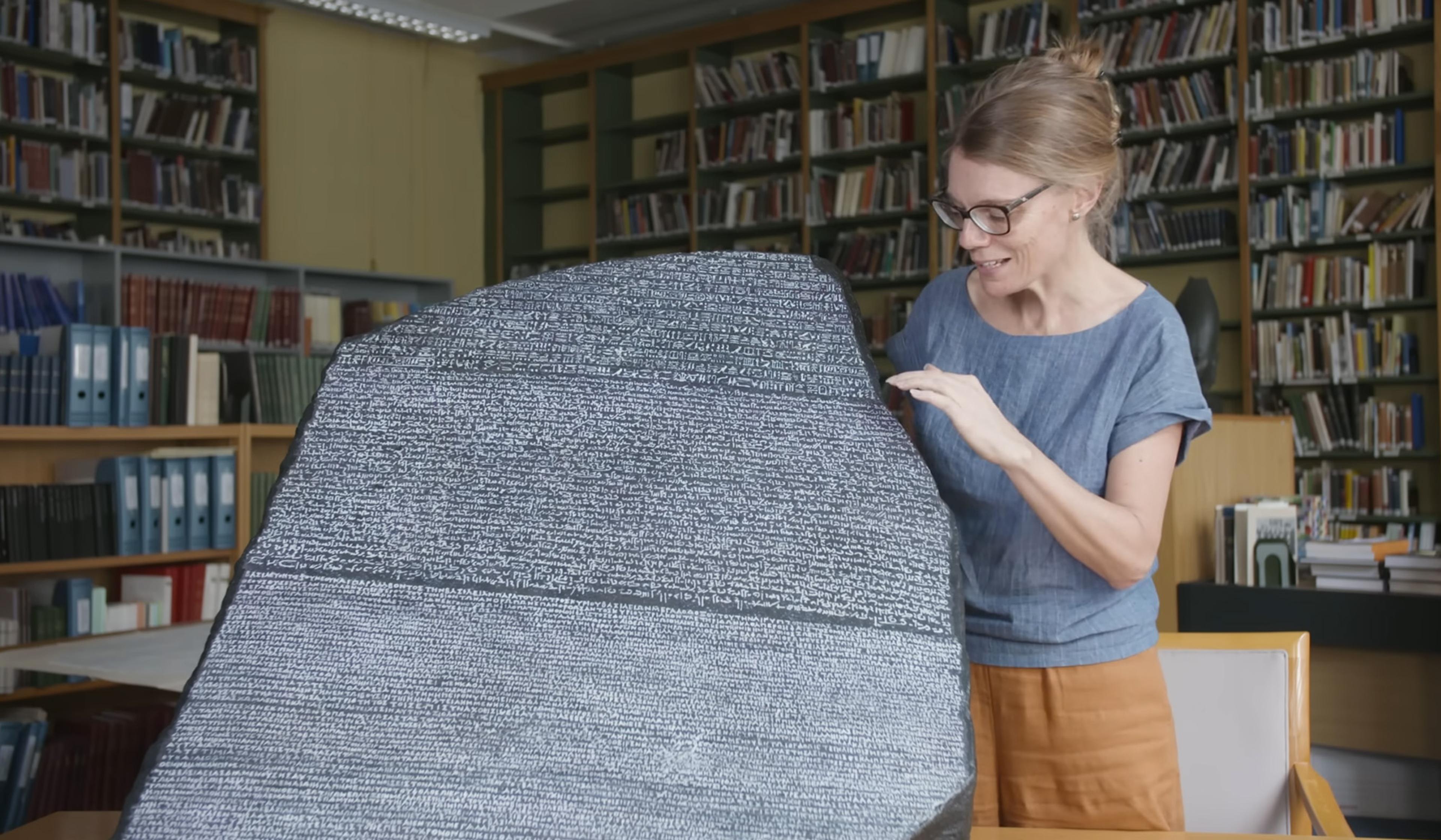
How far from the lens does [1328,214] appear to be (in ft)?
16.9

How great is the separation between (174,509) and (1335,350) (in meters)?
4.47

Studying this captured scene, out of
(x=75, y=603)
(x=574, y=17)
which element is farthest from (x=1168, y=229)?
(x=75, y=603)

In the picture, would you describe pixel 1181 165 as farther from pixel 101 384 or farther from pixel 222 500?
pixel 101 384

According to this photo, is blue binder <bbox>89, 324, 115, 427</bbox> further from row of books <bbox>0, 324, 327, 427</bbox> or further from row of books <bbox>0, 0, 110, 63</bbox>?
row of books <bbox>0, 0, 110, 63</bbox>

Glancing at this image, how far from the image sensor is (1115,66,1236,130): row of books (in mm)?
5410

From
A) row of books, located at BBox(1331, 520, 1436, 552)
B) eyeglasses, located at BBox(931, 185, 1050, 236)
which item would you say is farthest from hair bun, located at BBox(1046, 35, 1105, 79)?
row of books, located at BBox(1331, 520, 1436, 552)

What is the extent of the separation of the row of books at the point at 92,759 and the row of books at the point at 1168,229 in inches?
166

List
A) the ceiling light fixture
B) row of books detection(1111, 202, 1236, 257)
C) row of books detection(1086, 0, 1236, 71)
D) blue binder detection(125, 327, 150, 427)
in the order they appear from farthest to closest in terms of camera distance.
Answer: the ceiling light fixture → row of books detection(1111, 202, 1236, 257) → row of books detection(1086, 0, 1236, 71) → blue binder detection(125, 327, 150, 427)

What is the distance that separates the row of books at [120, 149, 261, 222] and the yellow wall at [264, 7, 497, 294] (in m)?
0.25

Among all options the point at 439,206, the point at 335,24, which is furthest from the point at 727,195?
the point at 335,24

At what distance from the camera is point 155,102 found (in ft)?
20.3

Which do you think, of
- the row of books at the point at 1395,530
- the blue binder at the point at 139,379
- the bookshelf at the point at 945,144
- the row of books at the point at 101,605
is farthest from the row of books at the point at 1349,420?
the blue binder at the point at 139,379

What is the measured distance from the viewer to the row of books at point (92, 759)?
3.09 metres

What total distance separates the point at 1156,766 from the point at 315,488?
0.72 meters
